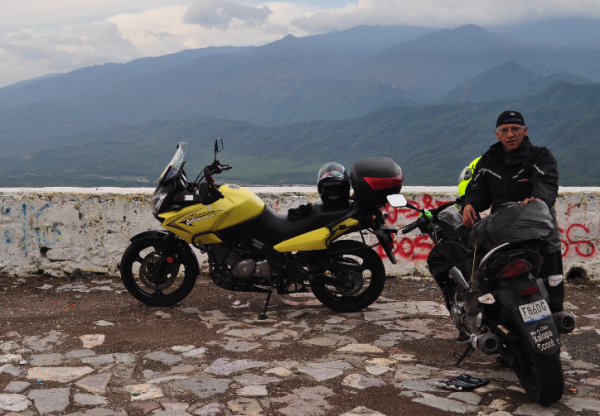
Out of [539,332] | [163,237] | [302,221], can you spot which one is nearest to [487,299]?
[539,332]

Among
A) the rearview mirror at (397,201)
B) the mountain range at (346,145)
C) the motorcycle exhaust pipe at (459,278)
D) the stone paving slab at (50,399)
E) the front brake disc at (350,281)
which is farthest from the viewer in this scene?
the mountain range at (346,145)

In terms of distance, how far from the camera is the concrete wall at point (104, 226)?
22.2 feet

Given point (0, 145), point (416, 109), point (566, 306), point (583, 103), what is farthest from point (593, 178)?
point (0, 145)

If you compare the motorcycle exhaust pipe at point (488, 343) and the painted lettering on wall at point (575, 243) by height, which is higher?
the painted lettering on wall at point (575, 243)

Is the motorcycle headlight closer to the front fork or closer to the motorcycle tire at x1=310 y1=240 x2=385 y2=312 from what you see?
the front fork

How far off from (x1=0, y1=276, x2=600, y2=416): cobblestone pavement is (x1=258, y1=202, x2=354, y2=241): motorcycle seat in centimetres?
76

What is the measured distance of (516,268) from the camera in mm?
3340

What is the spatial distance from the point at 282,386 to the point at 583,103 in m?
137

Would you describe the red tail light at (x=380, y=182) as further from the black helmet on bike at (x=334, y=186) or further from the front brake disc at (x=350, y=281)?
the front brake disc at (x=350, y=281)

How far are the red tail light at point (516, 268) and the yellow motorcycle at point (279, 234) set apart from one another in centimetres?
204

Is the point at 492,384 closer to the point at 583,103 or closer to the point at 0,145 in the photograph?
the point at 583,103

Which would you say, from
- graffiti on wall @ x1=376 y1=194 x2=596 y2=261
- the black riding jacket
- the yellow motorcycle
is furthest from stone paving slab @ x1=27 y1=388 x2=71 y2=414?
graffiti on wall @ x1=376 y1=194 x2=596 y2=261

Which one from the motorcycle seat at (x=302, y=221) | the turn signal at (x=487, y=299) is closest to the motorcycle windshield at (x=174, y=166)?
the motorcycle seat at (x=302, y=221)

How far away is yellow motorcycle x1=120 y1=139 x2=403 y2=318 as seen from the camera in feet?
17.7
